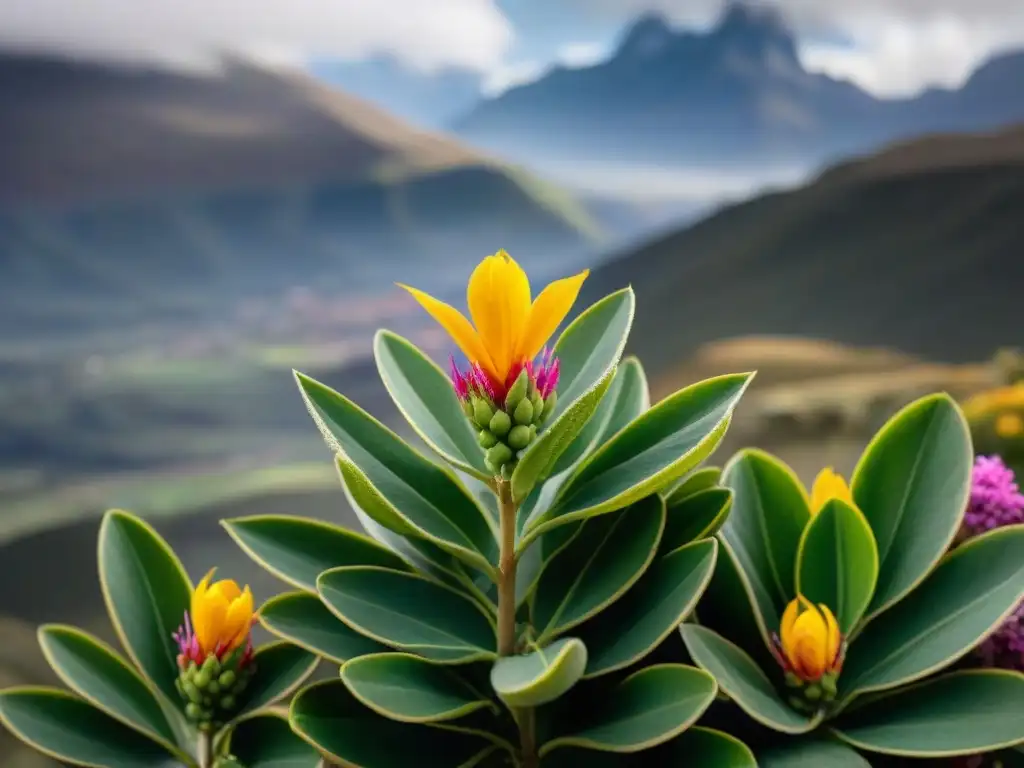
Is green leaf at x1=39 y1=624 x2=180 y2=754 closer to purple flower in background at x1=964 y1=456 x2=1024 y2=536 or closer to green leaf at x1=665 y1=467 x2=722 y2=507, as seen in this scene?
green leaf at x1=665 y1=467 x2=722 y2=507

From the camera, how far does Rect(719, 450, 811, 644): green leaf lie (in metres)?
0.40

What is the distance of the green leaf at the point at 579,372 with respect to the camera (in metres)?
0.29

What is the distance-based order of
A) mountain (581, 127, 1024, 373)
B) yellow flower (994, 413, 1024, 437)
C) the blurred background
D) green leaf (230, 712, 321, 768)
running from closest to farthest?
green leaf (230, 712, 321, 768), yellow flower (994, 413, 1024, 437), the blurred background, mountain (581, 127, 1024, 373)

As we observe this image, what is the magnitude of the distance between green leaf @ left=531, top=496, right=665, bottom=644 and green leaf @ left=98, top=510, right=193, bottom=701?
7.8 inches

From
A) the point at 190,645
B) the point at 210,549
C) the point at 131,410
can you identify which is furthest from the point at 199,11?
the point at 190,645

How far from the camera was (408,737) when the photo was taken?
0.34m

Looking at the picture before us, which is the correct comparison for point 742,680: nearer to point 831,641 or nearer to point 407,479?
point 831,641

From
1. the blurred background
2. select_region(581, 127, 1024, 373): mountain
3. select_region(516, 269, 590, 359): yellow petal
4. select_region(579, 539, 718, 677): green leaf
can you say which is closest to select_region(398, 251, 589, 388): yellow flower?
select_region(516, 269, 590, 359): yellow petal

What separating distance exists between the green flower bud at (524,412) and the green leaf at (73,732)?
262 mm

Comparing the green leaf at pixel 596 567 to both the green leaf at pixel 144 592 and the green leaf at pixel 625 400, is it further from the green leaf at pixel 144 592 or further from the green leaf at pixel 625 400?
the green leaf at pixel 144 592

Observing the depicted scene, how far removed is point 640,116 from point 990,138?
0.89 meters

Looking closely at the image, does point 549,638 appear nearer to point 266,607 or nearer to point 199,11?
point 266,607

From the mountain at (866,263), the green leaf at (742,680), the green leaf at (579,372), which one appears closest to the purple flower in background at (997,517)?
the green leaf at (742,680)

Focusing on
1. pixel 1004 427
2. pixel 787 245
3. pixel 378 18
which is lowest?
pixel 1004 427
